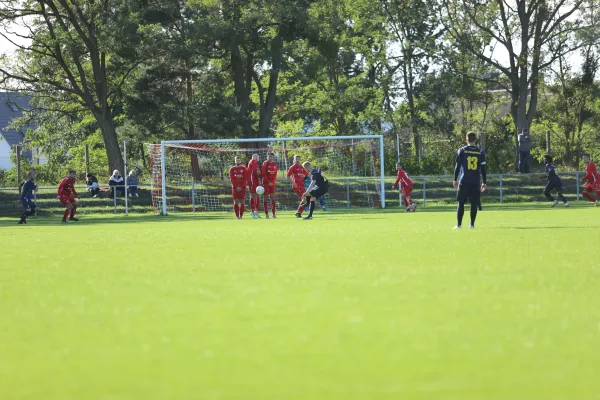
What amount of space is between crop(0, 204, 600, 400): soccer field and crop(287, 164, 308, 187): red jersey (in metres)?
19.0

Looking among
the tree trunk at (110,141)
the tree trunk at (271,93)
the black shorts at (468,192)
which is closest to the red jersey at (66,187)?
the tree trunk at (110,141)

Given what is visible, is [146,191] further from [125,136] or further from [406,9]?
[406,9]

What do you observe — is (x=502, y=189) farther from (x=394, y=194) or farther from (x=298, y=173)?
(x=298, y=173)

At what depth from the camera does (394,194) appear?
42406 mm

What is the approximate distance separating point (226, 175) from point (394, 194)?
7.38 metres

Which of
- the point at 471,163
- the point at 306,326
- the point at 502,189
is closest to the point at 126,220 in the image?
the point at 471,163

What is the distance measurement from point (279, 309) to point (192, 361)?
80.8 inches

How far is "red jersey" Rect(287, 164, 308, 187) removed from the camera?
3177 cm

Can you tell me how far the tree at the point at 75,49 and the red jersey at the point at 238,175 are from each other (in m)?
14.5

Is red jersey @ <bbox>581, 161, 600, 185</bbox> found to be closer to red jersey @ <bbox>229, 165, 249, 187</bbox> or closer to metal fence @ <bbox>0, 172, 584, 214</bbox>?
metal fence @ <bbox>0, 172, 584, 214</bbox>

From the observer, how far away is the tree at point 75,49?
42.5 meters

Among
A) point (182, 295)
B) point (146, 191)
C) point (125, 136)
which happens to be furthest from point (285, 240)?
point (125, 136)

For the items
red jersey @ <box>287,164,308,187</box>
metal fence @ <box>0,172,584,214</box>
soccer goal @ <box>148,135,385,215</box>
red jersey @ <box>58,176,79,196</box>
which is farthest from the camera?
metal fence @ <box>0,172,584,214</box>

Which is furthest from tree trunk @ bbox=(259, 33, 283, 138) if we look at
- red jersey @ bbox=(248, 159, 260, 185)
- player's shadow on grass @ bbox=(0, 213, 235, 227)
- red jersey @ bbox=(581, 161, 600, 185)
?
red jersey @ bbox=(248, 159, 260, 185)
